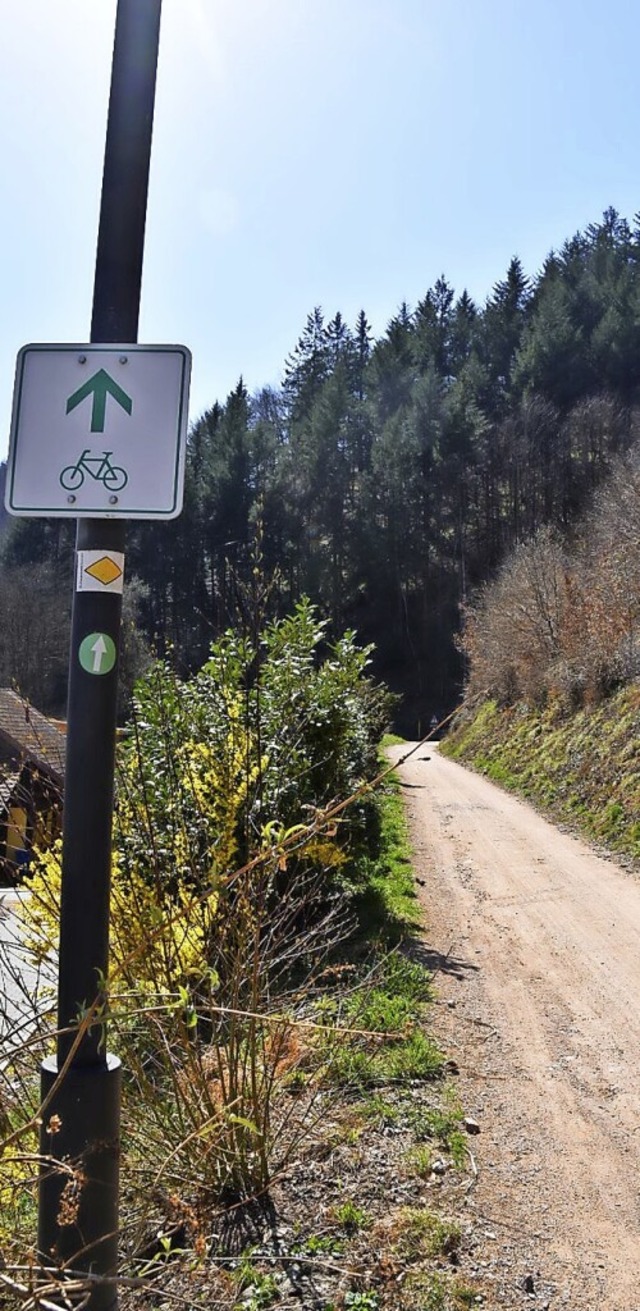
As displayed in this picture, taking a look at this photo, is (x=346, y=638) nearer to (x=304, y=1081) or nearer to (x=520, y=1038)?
(x=520, y=1038)

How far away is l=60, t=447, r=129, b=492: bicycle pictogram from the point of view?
6.68ft

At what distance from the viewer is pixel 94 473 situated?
6.69 feet

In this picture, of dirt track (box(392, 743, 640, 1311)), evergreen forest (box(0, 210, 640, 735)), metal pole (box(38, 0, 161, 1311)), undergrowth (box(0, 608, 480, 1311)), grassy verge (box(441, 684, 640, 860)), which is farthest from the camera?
evergreen forest (box(0, 210, 640, 735))

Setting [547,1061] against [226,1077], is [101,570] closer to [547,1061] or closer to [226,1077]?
[226,1077]

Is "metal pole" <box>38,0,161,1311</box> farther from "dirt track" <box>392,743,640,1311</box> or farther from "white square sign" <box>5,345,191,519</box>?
"dirt track" <box>392,743,640,1311</box>

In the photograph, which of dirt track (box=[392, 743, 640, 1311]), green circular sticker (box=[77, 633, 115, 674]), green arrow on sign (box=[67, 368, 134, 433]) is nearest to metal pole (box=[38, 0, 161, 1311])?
green circular sticker (box=[77, 633, 115, 674])

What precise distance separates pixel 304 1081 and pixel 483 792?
47.8 feet

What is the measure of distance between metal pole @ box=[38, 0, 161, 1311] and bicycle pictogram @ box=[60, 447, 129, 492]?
3.5 inches

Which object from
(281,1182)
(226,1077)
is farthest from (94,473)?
(281,1182)

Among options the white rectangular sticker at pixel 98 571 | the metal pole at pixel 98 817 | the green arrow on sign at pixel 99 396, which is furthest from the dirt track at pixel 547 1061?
the green arrow on sign at pixel 99 396

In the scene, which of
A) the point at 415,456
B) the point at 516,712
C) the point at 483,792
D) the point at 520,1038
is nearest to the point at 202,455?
the point at 415,456

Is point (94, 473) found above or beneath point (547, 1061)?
above

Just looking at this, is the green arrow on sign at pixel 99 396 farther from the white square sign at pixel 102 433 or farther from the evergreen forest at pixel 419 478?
the evergreen forest at pixel 419 478

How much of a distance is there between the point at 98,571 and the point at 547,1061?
423cm
